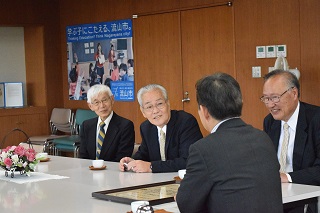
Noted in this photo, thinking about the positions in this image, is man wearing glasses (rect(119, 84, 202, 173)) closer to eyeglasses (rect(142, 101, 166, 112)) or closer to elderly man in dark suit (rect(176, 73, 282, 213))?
eyeglasses (rect(142, 101, 166, 112))

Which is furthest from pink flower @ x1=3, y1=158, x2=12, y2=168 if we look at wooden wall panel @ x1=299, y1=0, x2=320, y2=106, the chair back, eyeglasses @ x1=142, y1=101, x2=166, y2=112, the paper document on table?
the chair back

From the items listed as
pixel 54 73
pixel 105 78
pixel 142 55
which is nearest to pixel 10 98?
pixel 54 73

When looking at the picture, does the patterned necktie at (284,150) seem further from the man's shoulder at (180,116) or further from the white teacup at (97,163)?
the white teacup at (97,163)

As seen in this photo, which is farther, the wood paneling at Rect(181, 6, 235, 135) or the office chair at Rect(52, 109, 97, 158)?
the office chair at Rect(52, 109, 97, 158)

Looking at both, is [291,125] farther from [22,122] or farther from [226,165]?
[22,122]

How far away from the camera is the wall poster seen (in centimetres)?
1056

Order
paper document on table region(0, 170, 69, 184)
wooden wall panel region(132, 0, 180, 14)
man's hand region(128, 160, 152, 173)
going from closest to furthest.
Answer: paper document on table region(0, 170, 69, 184)
man's hand region(128, 160, 152, 173)
wooden wall panel region(132, 0, 180, 14)

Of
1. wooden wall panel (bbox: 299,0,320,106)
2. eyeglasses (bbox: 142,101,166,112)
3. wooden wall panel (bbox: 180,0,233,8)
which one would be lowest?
eyeglasses (bbox: 142,101,166,112)

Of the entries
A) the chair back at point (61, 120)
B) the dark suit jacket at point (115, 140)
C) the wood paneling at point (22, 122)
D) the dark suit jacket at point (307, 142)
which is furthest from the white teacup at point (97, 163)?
the wood paneling at point (22, 122)

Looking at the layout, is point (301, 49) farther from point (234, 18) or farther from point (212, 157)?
point (212, 157)

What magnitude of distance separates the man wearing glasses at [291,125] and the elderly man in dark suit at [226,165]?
155 centimetres

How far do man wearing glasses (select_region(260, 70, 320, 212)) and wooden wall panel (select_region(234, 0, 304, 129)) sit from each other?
10.7ft

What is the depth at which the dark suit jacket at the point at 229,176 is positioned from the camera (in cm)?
297

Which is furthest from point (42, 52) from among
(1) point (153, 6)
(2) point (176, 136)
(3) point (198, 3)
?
(2) point (176, 136)
